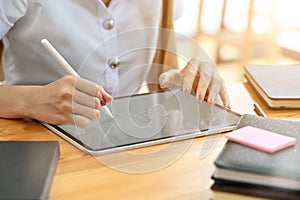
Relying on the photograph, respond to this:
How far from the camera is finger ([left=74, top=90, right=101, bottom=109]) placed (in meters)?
0.89

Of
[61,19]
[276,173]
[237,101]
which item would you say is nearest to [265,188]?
[276,173]

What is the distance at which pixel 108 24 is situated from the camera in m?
1.18

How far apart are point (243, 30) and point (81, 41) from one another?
237 cm

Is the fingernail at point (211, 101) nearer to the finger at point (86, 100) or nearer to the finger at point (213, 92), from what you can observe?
the finger at point (213, 92)

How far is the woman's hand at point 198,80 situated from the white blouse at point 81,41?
66mm

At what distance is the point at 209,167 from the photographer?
804mm

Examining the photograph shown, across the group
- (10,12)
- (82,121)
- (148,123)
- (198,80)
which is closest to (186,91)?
(198,80)

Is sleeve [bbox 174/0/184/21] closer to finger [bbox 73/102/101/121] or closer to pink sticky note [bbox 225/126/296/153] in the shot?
finger [bbox 73/102/101/121]

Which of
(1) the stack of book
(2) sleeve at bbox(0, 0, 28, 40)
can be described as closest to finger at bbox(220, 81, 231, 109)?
(1) the stack of book

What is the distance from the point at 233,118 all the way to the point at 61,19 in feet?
1.50

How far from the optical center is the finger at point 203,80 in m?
1.02

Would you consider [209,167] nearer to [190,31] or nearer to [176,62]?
[176,62]

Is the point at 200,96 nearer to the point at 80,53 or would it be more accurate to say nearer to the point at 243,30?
the point at 80,53

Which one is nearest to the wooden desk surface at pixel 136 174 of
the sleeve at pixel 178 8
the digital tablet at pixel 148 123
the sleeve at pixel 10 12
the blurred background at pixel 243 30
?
the digital tablet at pixel 148 123
